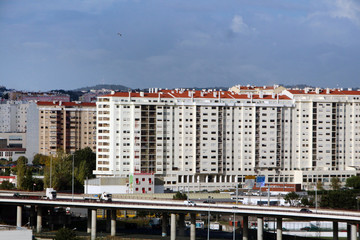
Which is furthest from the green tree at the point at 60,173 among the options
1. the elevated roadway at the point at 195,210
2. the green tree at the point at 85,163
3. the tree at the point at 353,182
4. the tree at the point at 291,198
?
the tree at the point at 353,182

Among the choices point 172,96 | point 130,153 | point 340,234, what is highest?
point 172,96

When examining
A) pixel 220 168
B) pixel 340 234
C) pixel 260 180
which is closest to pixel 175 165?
pixel 220 168

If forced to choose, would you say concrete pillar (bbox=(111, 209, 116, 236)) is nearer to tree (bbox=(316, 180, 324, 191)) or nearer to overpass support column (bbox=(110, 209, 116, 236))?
overpass support column (bbox=(110, 209, 116, 236))

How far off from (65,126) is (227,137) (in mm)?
39387

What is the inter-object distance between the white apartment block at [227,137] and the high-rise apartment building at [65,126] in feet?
109

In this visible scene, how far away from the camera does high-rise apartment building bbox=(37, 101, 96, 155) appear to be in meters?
142

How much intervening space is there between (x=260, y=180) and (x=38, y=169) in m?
52.4

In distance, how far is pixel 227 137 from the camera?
11138cm

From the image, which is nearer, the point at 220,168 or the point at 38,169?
the point at 220,168

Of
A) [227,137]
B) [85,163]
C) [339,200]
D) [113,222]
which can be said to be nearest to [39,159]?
[85,163]

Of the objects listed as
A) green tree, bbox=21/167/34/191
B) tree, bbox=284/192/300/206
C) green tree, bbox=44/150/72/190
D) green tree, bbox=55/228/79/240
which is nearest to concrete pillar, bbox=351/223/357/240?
green tree, bbox=55/228/79/240

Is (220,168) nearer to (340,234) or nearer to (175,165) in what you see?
(175,165)

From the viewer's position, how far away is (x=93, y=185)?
9938cm

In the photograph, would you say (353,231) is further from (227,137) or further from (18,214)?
(227,137)
